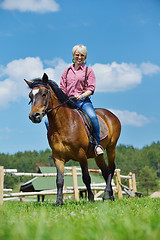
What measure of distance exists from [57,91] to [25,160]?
11608 centimetres

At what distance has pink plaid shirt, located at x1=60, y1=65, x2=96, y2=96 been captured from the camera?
6289 millimetres

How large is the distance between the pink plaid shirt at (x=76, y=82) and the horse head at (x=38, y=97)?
0.83m

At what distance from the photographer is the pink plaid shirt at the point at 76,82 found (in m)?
6.29

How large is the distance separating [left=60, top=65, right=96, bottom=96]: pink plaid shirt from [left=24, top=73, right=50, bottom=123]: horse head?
83 cm

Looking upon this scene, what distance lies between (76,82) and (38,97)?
133 cm

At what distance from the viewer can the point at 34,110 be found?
5.10 m

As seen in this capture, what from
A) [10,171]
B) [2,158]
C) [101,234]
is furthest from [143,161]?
[101,234]

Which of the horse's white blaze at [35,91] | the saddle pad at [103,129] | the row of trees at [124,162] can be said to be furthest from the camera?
the row of trees at [124,162]

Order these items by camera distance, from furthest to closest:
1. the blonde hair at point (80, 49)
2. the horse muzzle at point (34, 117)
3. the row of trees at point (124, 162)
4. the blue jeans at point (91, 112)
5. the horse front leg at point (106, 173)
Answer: the row of trees at point (124, 162) < the horse front leg at point (106, 173) < the blonde hair at point (80, 49) < the blue jeans at point (91, 112) < the horse muzzle at point (34, 117)

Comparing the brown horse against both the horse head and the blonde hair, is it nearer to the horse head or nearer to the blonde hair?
the horse head

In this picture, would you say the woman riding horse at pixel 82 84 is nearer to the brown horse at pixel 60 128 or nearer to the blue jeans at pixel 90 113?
the blue jeans at pixel 90 113

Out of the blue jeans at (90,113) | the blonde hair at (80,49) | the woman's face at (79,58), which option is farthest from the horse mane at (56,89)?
the blonde hair at (80,49)

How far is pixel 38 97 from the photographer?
525cm

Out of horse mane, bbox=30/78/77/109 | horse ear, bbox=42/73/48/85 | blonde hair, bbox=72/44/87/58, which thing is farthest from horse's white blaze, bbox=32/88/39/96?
blonde hair, bbox=72/44/87/58
